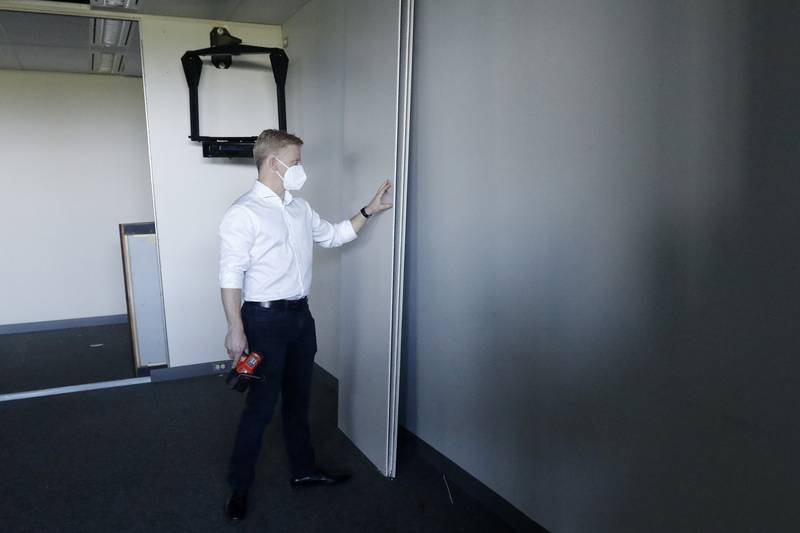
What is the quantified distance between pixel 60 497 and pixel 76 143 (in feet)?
12.7

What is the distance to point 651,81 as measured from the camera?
1559 mm

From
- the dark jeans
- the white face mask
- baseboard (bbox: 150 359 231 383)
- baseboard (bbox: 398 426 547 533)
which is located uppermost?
the white face mask

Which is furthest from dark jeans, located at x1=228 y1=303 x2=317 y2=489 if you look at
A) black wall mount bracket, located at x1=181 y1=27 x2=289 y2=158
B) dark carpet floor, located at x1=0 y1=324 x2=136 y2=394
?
dark carpet floor, located at x1=0 y1=324 x2=136 y2=394

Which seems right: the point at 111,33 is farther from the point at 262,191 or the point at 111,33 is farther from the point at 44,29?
the point at 262,191

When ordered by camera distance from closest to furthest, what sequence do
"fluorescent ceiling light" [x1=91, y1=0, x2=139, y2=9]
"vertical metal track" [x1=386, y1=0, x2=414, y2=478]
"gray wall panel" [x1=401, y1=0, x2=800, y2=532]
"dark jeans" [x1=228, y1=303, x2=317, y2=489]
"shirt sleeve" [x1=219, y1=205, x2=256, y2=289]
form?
"gray wall panel" [x1=401, y1=0, x2=800, y2=532] < "shirt sleeve" [x1=219, y1=205, x2=256, y2=289] < "dark jeans" [x1=228, y1=303, x2=317, y2=489] < "vertical metal track" [x1=386, y1=0, x2=414, y2=478] < "fluorescent ceiling light" [x1=91, y1=0, x2=139, y2=9]

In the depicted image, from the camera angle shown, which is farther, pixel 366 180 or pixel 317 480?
pixel 366 180

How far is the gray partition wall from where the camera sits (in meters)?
2.47

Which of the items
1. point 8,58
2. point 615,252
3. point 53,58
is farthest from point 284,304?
point 8,58

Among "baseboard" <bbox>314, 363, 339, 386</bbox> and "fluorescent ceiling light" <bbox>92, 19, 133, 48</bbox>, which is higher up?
"fluorescent ceiling light" <bbox>92, 19, 133, 48</bbox>

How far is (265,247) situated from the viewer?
220cm

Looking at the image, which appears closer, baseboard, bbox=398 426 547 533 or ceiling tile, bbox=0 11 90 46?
baseboard, bbox=398 426 547 533

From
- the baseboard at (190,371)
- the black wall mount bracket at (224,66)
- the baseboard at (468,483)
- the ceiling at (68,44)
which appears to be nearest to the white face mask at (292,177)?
the baseboard at (468,483)

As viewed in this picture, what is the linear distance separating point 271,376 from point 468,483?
969 millimetres

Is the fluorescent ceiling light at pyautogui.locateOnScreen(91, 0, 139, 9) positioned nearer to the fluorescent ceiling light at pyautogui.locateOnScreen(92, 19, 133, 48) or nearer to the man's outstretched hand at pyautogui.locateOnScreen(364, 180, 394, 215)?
the fluorescent ceiling light at pyautogui.locateOnScreen(92, 19, 133, 48)
